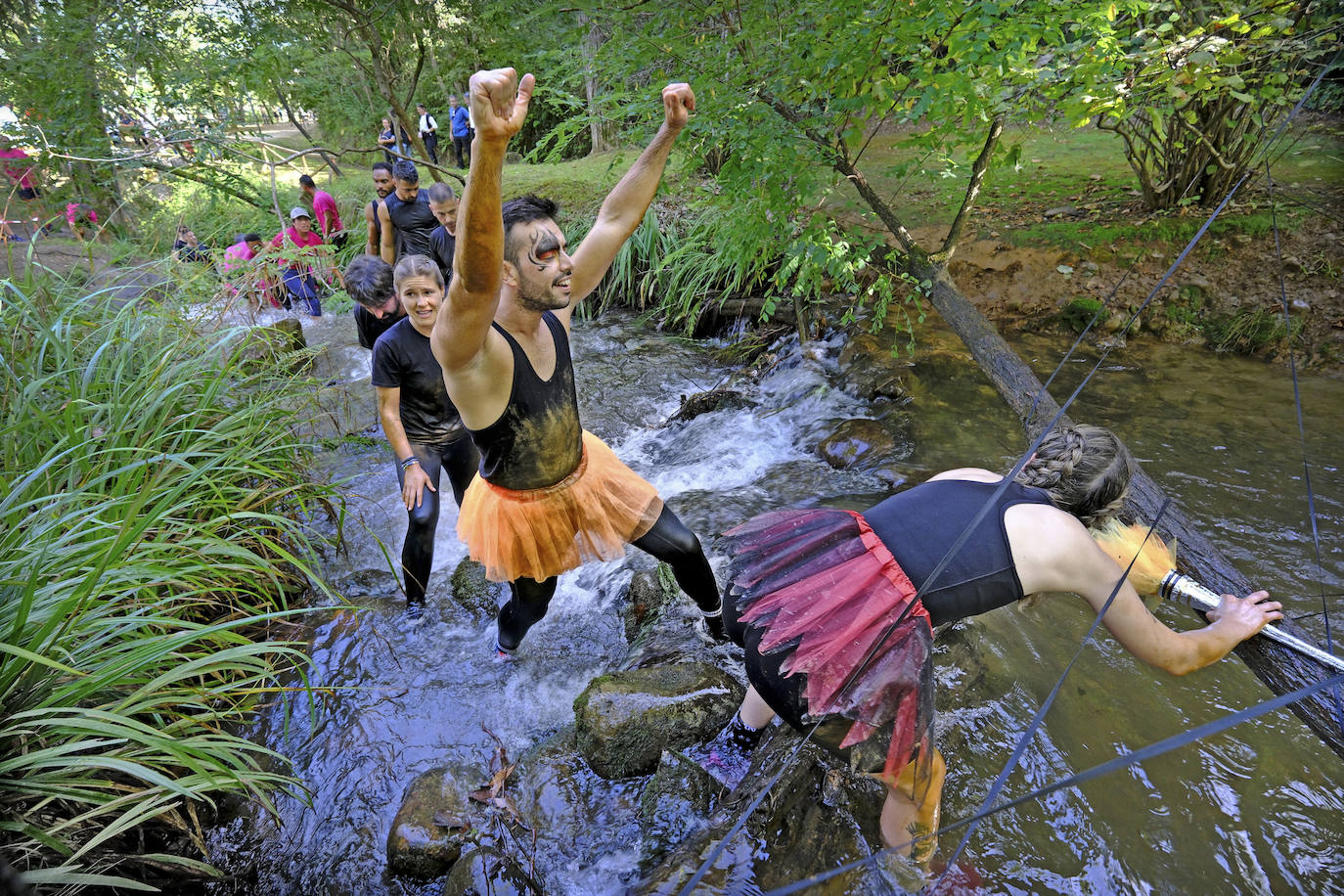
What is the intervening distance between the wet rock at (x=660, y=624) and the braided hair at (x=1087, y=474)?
1608 millimetres

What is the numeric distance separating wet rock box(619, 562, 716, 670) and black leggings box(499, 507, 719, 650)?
0.22 metres

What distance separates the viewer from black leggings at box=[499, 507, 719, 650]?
287cm

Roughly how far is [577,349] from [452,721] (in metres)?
5.22

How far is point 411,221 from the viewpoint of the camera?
586 centimetres

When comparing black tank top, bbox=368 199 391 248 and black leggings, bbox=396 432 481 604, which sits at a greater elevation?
black tank top, bbox=368 199 391 248

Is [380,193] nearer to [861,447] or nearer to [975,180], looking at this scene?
[861,447]

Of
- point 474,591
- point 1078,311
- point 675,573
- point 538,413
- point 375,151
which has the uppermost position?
point 375,151

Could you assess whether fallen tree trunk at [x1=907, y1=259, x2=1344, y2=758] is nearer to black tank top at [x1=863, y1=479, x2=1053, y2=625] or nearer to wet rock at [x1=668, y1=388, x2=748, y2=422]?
black tank top at [x1=863, y1=479, x2=1053, y2=625]

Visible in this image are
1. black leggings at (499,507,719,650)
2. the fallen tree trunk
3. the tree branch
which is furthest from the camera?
the tree branch

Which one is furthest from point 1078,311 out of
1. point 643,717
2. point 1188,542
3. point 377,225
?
point 377,225

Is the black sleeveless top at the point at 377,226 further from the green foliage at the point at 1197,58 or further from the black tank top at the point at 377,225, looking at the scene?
the green foliage at the point at 1197,58

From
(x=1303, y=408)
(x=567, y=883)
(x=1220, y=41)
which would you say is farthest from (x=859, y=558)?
(x=1303, y=408)

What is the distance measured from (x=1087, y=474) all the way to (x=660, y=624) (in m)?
2.08

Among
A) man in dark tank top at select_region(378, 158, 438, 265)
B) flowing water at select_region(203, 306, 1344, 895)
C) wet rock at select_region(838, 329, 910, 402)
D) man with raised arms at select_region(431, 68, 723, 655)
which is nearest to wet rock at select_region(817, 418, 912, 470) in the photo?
flowing water at select_region(203, 306, 1344, 895)
